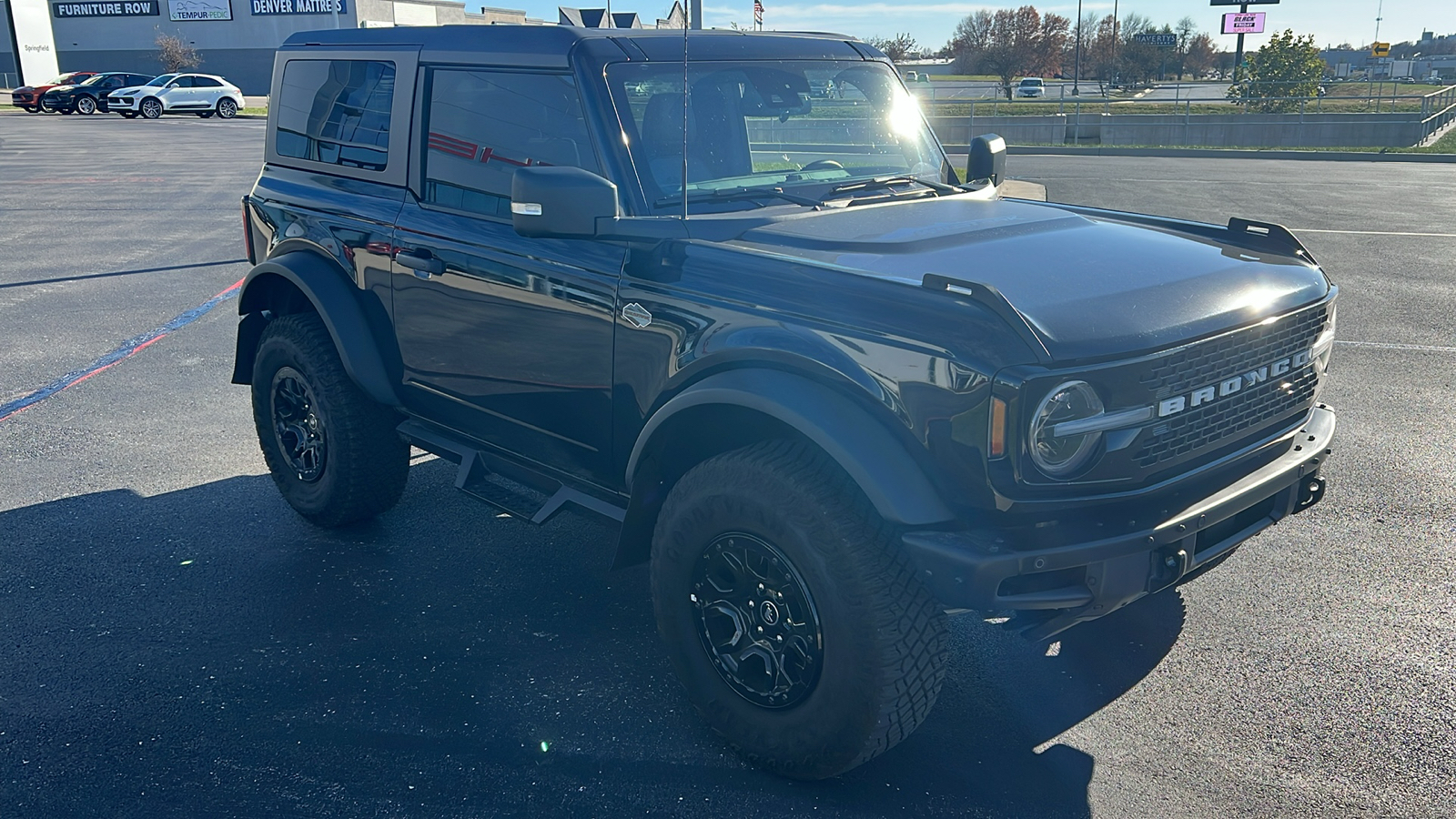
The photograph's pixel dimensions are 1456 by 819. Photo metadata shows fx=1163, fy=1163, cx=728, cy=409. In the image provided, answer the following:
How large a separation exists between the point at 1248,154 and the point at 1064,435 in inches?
1058

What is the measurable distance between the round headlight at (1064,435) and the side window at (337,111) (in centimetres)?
278

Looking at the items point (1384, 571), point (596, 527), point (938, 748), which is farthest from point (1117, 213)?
point (596, 527)

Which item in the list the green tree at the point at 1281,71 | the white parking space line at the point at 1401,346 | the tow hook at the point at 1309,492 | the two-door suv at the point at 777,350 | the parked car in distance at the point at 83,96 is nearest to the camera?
the two-door suv at the point at 777,350

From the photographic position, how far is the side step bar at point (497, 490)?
3814 millimetres

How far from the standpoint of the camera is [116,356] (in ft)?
25.7

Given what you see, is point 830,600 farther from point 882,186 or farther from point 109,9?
point 109,9

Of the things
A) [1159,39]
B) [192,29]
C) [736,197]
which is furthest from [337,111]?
[1159,39]

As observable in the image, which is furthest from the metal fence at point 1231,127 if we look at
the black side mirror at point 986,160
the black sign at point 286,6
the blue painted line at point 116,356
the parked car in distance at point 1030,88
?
the black sign at point 286,6

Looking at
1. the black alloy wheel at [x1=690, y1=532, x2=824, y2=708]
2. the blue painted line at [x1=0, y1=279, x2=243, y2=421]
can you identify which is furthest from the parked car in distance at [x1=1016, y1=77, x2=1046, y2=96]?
the black alloy wheel at [x1=690, y1=532, x2=824, y2=708]

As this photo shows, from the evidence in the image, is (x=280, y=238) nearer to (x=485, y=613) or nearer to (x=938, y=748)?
(x=485, y=613)

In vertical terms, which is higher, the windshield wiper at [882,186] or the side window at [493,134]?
the side window at [493,134]

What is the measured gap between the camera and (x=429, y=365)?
4.29 m

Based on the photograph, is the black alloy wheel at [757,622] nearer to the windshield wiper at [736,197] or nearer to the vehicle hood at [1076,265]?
the vehicle hood at [1076,265]

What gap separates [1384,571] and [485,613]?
3397 millimetres
